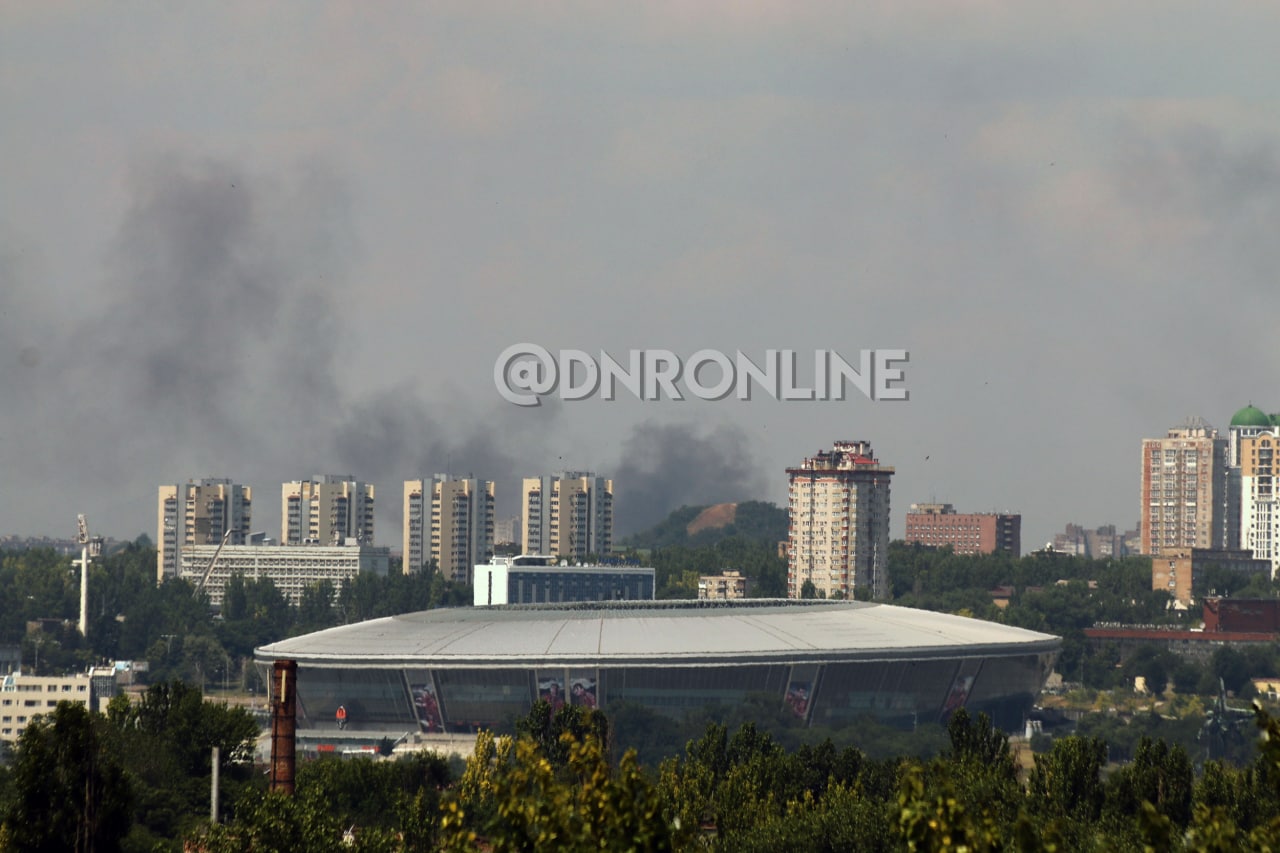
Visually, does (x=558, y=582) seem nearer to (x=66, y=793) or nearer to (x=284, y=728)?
(x=284, y=728)

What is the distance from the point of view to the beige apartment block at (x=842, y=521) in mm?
171125

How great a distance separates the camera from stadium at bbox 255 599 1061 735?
11212 cm

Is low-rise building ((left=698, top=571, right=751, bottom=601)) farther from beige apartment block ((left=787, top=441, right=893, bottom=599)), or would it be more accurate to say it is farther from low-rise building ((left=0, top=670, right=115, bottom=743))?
low-rise building ((left=0, top=670, right=115, bottom=743))

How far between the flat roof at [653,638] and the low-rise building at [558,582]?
176 ft

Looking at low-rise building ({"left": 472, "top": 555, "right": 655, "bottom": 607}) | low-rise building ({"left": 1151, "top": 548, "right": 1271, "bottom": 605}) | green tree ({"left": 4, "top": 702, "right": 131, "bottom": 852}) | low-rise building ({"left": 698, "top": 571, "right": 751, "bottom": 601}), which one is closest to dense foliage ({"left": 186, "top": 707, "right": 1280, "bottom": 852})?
green tree ({"left": 4, "top": 702, "right": 131, "bottom": 852})

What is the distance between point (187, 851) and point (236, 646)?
117 meters

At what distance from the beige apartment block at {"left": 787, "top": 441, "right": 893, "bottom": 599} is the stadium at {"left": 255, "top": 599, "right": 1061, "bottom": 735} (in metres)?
47.0

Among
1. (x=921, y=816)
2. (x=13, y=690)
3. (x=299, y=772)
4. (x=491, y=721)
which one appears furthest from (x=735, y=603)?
(x=921, y=816)

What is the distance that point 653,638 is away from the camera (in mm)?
115438

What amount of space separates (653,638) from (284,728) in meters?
65.8

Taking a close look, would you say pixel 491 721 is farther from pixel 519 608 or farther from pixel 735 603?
pixel 735 603

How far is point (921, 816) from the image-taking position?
18797 mm

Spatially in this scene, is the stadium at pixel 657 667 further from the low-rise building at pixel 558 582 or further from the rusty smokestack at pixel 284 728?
the rusty smokestack at pixel 284 728

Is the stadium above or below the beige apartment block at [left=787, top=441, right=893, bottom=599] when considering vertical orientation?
below
